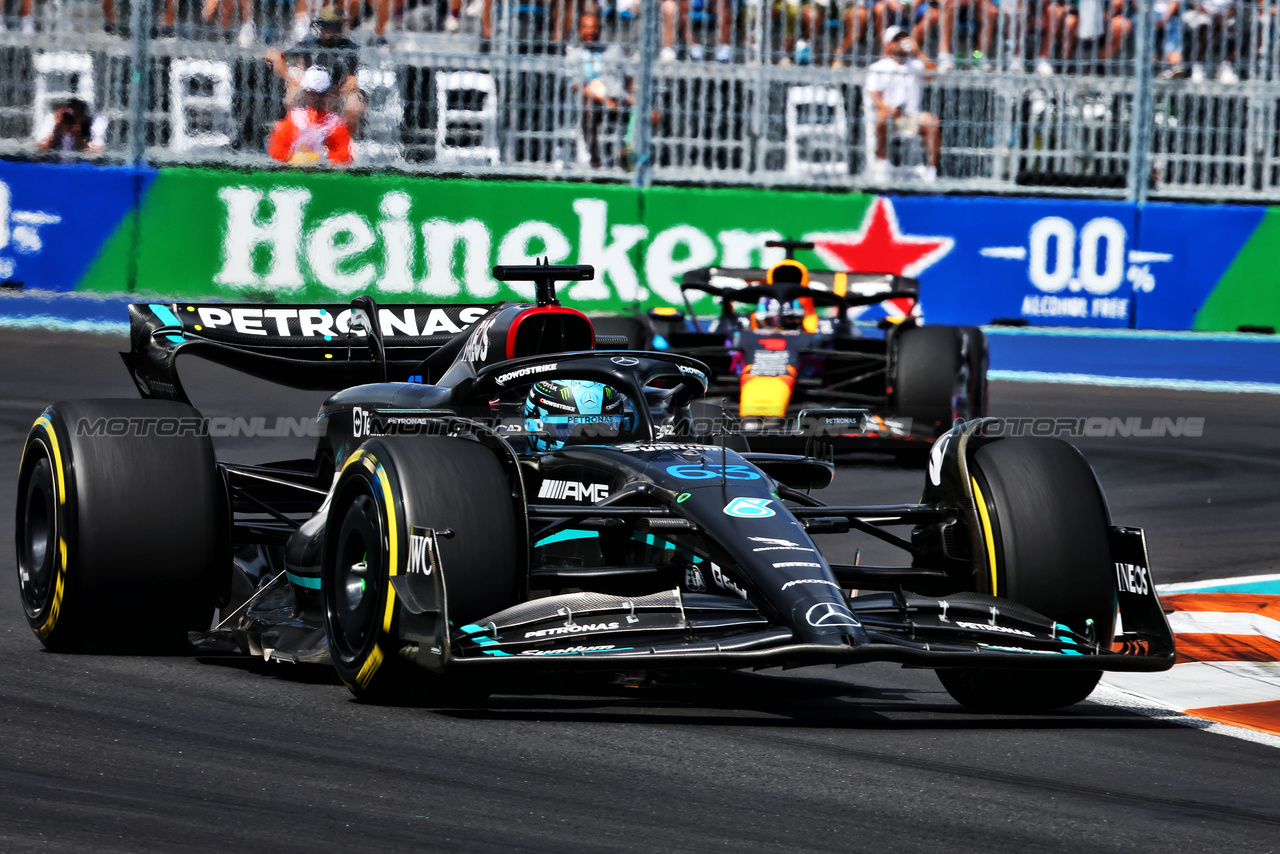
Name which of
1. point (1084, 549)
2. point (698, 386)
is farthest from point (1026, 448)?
point (698, 386)

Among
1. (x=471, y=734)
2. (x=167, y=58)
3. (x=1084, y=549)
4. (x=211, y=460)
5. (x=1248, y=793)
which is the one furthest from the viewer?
(x=167, y=58)

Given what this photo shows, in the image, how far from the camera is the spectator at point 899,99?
680 inches

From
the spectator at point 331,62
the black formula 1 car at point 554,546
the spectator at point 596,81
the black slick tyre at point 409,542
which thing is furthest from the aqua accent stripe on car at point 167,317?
the spectator at point 596,81

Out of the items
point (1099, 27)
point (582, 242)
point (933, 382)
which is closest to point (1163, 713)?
point (933, 382)

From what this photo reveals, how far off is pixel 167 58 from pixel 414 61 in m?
2.15

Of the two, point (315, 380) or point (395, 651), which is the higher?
point (315, 380)

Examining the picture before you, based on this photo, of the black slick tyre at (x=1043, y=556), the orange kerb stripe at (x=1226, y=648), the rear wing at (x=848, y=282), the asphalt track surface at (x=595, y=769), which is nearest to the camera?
the asphalt track surface at (x=595, y=769)

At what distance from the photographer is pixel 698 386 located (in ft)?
22.8

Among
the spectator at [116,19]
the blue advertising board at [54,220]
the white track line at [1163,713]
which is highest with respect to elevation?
the spectator at [116,19]

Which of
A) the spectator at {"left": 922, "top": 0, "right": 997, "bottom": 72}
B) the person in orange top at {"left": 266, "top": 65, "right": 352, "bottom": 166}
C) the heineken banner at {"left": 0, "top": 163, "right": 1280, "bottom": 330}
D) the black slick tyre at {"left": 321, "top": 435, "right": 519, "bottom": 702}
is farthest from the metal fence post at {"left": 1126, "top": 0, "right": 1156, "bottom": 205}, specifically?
the black slick tyre at {"left": 321, "top": 435, "right": 519, "bottom": 702}

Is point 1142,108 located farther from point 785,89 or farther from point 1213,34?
point 785,89

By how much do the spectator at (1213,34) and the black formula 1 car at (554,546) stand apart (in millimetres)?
11597

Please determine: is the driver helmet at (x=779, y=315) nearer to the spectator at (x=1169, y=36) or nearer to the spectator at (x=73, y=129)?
the spectator at (x=1169, y=36)

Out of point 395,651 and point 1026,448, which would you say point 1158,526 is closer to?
point 1026,448
